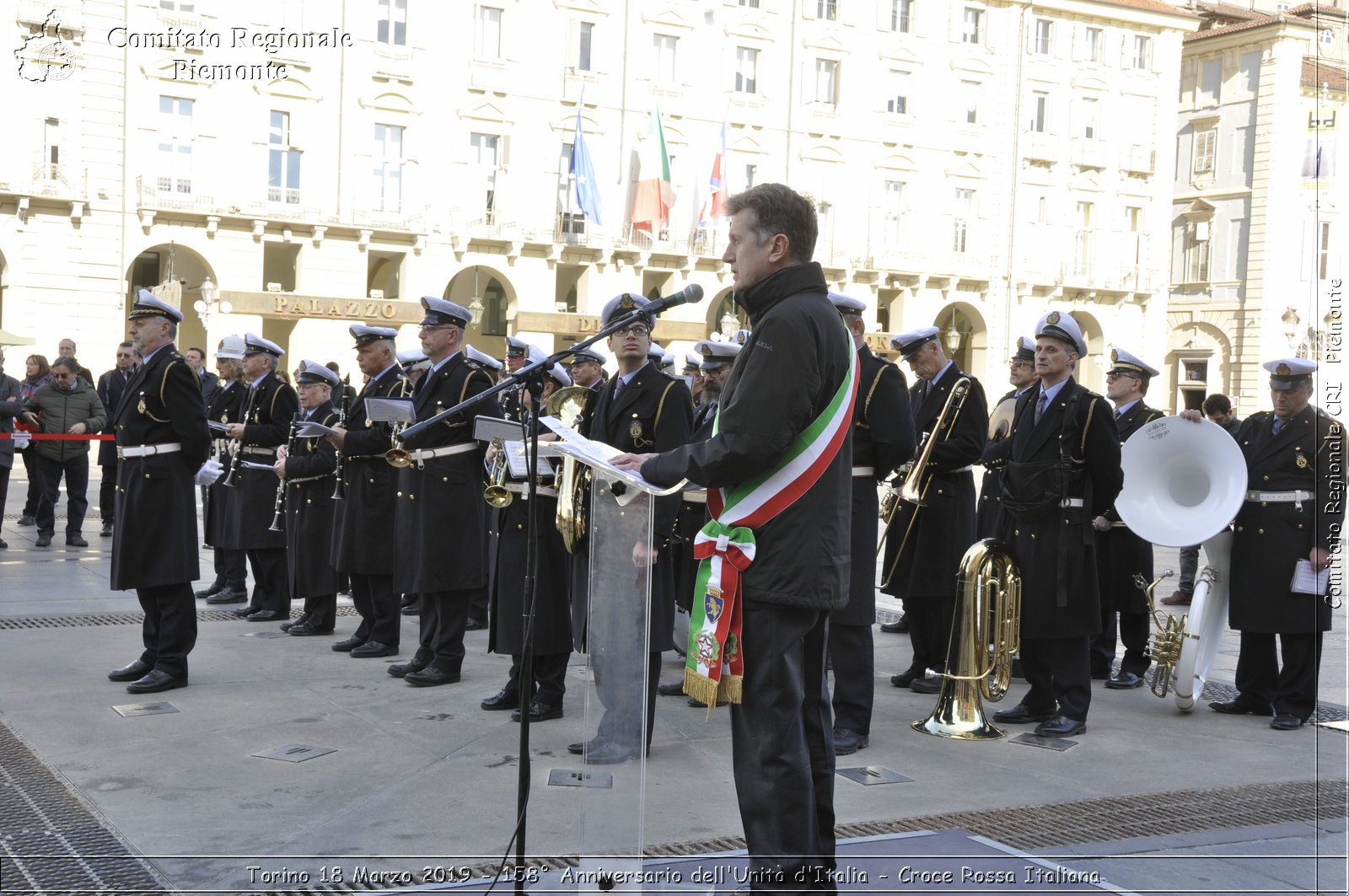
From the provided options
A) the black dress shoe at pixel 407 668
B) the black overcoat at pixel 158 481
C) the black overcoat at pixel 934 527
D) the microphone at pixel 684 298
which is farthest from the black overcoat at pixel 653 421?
the black overcoat at pixel 158 481

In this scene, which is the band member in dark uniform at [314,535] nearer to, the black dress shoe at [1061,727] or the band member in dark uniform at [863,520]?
the band member in dark uniform at [863,520]

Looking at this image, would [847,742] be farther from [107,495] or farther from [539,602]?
[107,495]

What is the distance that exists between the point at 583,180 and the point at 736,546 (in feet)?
107

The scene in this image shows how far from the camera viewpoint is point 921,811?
531cm

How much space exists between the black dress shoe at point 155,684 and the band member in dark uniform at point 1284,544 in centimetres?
613

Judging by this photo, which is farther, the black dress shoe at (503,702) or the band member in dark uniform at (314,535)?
the band member in dark uniform at (314,535)

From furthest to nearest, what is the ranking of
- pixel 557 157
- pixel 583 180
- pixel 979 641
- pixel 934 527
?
pixel 557 157, pixel 583 180, pixel 934 527, pixel 979 641

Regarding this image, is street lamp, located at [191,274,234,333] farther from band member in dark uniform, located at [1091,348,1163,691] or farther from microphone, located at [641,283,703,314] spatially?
microphone, located at [641,283,703,314]

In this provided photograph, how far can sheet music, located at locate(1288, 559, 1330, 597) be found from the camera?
7188 millimetres

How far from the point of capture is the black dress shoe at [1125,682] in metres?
8.43

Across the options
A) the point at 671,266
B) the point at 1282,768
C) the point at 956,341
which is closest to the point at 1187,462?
the point at 1282,768

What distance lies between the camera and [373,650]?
8.49 m

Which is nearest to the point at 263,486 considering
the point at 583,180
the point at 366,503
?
the point at 366,503

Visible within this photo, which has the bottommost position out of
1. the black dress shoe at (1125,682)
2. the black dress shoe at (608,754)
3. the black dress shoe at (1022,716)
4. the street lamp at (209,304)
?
the black dress shoe at (1125,682)
